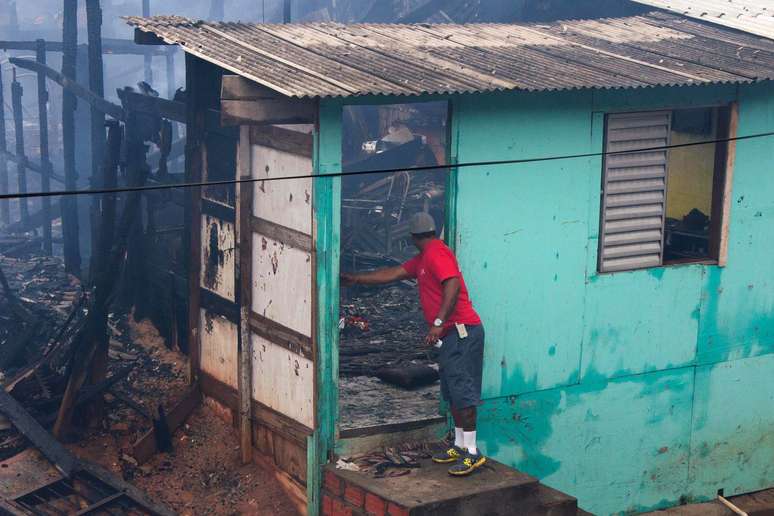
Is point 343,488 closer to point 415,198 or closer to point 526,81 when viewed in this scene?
point 526,81

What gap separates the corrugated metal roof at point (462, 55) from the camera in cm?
688

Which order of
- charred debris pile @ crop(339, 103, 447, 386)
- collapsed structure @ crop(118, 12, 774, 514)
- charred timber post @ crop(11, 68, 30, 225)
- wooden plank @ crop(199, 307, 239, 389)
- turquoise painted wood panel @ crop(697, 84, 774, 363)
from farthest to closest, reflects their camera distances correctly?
1. charred timber post @ crop(11, 68, 30, 225)
2. charred debris pile @ crop(339, 103, 447, 386)
3. turquoise painted wood panel @ crop(697, 84, 774, 363)
4. wooden plank @ crop(199, 307, 239, 389)
5. collapsed structure @ crop(118, 12, 774, 514)

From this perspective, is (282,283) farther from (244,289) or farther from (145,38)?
(145,38)

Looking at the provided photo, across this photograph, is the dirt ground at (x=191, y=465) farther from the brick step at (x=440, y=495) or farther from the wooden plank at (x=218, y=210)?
the wooden plank at (x=218, y=210)

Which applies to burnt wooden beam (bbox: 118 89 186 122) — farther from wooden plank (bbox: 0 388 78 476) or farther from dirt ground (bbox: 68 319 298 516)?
wooden plank (bbox: 0 388 78 476)

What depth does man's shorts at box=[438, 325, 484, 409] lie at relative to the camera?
6.97 m

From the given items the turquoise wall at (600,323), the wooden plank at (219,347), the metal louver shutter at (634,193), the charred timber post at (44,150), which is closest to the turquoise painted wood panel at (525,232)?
the turquoise wall at (600,323)


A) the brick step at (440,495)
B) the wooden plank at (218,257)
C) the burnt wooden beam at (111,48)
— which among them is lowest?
the brick step at (440,495)

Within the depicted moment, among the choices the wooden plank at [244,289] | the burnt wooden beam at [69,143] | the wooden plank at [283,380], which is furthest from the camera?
the burnt wooden beam at [69,143]

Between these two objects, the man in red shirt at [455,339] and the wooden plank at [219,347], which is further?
the wooden plank at [219,347]

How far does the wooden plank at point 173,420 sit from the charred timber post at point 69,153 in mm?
6197

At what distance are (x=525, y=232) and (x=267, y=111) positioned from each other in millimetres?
2406

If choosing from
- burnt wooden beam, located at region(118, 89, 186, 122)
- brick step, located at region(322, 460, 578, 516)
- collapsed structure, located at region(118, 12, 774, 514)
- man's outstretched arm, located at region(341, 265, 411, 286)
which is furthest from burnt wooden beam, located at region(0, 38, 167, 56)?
brick step, located at region(322, 460, 578, 516)

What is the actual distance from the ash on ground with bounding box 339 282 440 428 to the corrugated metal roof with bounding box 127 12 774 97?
8.58 feet
